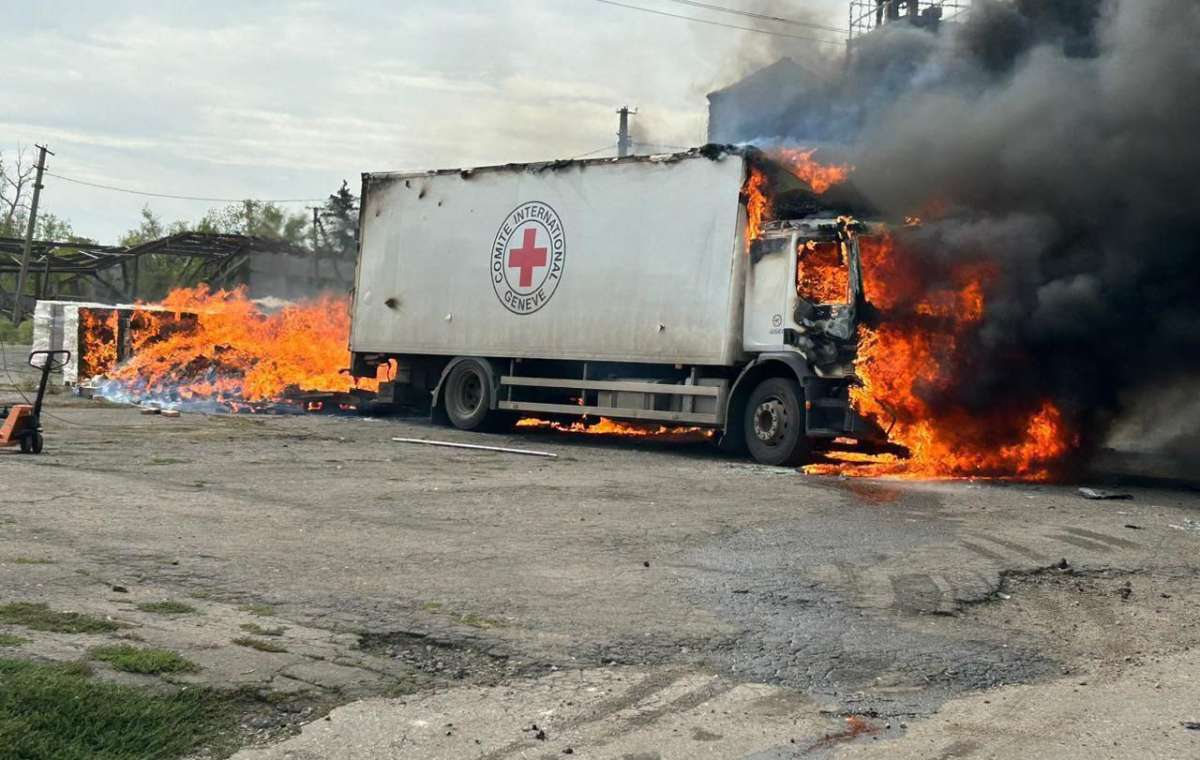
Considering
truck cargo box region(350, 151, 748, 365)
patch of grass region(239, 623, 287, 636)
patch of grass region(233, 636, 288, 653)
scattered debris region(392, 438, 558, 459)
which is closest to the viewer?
patch of grass region(233, 636, 288, 653)

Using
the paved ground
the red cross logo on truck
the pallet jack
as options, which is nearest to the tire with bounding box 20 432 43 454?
the pallet jack

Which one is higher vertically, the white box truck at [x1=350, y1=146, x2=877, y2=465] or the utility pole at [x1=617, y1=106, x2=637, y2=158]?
the utility pole at [x1=617, y1=106, x2=637, y2=158]

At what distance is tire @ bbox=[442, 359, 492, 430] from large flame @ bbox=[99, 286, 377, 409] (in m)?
2.98

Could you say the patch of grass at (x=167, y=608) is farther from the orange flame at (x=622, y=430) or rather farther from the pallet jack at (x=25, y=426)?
the orange flame at (x=622, y=430)

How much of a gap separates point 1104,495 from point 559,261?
26.2ft

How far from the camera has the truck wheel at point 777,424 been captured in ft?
44.2

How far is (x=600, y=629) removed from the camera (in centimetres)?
574

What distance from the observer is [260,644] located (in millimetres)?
5062

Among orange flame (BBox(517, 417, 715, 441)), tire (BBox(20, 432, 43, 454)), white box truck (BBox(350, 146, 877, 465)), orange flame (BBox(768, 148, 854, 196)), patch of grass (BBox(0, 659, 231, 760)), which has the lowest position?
patch of grass (BBox(0, 659, 231, 760))

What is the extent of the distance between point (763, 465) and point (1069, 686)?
8.80 metres

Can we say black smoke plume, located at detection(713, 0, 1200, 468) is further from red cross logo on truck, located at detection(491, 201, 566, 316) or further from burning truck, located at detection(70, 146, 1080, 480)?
red cross logo on truck, located at detection(491, 201, 566, 316)

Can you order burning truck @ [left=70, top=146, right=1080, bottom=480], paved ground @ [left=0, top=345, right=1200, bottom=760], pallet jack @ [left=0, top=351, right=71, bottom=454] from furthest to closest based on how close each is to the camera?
burning truck @ [left=70, top=146, right=1080, bottom=480], pallet jack @ [left=0, top=351, right=71, bottom=454], paved ground @ [left=0, top=345, right=1200, bottom=760]

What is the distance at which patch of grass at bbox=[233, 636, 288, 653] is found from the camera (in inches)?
197

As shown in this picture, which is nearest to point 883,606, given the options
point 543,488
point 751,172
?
point 543,488
